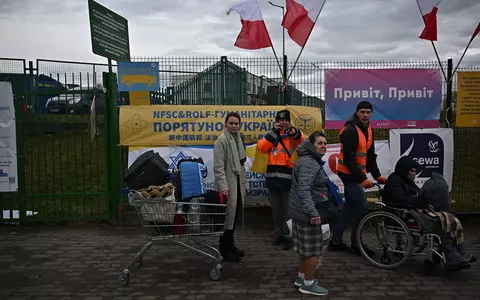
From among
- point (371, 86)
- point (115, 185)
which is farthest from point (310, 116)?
point (115, 185)

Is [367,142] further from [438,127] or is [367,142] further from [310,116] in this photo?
[438,127]

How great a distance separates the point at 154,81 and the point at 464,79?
17.2 ft

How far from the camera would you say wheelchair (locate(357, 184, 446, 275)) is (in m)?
5.05

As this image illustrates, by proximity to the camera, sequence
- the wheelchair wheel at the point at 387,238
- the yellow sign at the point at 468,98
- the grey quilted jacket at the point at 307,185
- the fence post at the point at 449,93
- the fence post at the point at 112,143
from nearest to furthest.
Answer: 1. the grey quilted jacket at the point at 307,185
2. the wheelchair wheel at the point at 387,238
3. the fence post at the point at 112,143
4. the yellow sign at the point at 468,98
5. the fence post at the point at 449,93

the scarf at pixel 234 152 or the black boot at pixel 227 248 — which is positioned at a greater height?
the scarf at pixel 234 152

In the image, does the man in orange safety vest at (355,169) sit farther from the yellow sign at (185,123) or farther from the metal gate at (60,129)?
the metal gate at (60,129)

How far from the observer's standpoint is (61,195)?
720cm

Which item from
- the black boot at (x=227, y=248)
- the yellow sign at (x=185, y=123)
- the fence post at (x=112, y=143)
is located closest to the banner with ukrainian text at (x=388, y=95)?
the yellow sign at (x=185, y=123)

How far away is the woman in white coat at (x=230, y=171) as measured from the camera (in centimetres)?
554

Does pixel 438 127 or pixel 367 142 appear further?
pixel 438 127

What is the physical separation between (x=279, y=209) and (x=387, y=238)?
1591mm

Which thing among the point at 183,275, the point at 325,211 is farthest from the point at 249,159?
the point at 325,211

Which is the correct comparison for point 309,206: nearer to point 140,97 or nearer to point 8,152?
point 140,97

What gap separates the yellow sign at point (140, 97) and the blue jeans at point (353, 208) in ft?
12.7
